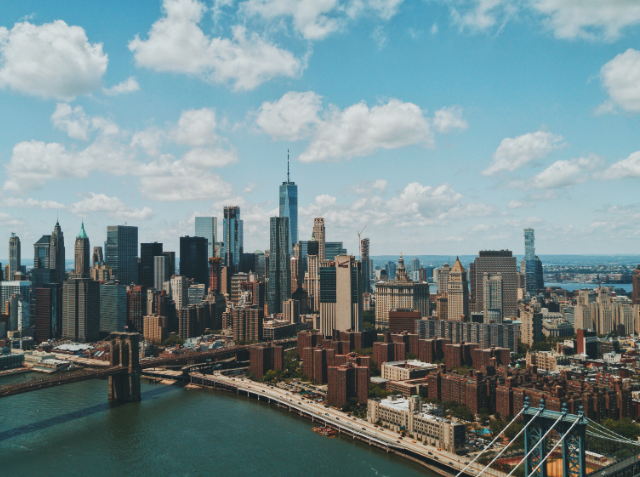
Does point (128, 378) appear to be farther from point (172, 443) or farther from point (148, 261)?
point (148, 261)

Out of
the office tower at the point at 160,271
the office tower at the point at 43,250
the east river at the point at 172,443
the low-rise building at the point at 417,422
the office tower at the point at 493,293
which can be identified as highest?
the office tower at the point at 43,250

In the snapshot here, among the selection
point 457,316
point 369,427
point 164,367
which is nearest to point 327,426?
point 369,427

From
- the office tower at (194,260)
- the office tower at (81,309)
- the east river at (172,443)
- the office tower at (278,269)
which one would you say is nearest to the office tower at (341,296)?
the east river at (172,443)

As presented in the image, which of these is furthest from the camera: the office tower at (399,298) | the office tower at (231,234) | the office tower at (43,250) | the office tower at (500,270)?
the office tower at (231,234)

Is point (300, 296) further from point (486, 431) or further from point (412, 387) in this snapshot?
point (486, 431)

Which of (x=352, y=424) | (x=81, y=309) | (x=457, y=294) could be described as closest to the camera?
(x=352, y=424)

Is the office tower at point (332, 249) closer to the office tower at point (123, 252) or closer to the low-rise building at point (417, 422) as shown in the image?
the office tower at point (123, 252)

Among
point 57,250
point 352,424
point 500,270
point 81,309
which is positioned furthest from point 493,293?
point 57,250
